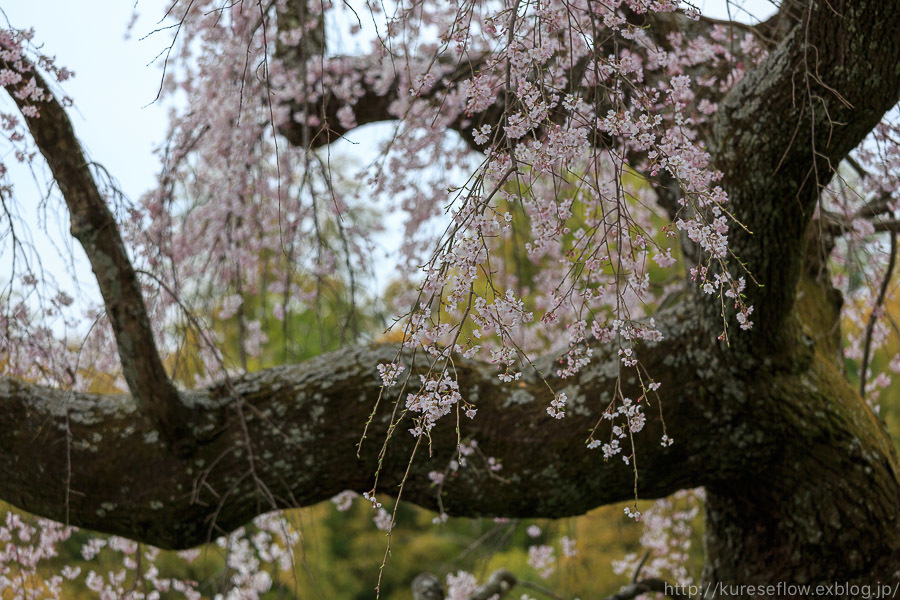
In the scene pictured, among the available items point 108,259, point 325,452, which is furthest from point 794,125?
point 108,259

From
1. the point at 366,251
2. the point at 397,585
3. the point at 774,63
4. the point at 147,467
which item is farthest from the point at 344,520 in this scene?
the point at 774,63

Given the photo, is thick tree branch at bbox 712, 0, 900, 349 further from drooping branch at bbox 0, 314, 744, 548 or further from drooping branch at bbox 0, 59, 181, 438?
drooping branch at bbox 0, 59, 181, 438

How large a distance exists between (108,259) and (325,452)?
77 cm

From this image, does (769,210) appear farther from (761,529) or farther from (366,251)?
(366,251)

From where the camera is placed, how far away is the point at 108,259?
2.20m

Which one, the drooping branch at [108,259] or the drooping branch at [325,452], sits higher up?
the drooping branch at [108,259]

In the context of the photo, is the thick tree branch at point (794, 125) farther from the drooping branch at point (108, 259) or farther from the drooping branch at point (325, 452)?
the drooping branch at point (108, 259)

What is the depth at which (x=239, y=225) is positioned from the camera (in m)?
3.44

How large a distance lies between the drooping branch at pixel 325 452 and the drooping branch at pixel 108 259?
124mm

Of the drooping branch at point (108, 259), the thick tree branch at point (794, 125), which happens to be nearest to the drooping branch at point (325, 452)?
the drooping branch at point (108, 259)

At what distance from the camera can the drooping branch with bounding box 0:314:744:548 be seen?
228 centimetres

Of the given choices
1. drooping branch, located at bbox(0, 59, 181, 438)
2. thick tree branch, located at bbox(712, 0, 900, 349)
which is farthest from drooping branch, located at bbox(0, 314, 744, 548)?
thick tree branch, located at bbox(712, 0, 900, 349)

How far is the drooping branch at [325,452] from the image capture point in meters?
2.28

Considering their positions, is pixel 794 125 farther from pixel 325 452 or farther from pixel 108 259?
pixel 108 259
